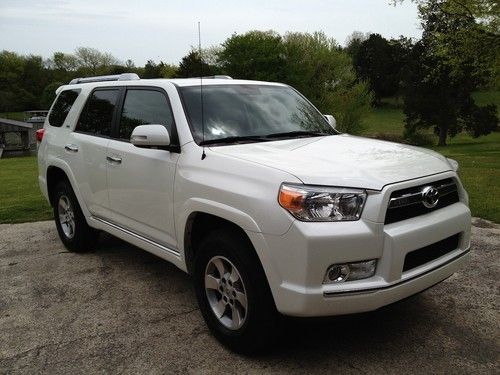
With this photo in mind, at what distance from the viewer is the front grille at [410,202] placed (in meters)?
2.97

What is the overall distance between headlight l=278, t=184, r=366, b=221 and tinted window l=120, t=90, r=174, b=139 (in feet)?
4.90

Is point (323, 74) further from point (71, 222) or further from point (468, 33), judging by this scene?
point (71, 222)

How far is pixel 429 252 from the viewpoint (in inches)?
126

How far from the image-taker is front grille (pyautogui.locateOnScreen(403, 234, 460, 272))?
306 cm

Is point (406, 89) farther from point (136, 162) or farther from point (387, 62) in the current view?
point (136, 162)

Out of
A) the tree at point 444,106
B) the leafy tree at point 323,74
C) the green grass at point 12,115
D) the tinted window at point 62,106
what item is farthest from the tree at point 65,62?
the tinted window at point 62,106

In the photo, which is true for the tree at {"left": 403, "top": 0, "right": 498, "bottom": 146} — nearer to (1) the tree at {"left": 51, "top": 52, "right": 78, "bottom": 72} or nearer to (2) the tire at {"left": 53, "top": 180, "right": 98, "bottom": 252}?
(2) the tire at {"left": 53, "top": 180, "right": 98, "bottom": 252}

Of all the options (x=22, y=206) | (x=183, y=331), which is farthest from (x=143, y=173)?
(x=22, y=206)

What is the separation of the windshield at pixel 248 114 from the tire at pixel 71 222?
7.20 feet

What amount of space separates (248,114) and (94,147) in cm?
169

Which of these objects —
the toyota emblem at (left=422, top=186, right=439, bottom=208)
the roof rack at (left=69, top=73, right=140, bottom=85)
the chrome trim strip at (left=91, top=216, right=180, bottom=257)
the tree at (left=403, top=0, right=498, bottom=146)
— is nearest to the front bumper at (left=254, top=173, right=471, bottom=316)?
the toyota emblem at (left=422, top=186, right=439, bottom=208)

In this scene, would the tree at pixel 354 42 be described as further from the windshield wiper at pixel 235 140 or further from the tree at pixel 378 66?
the windshield wiper at pixel 235 140

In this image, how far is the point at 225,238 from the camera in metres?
3.23

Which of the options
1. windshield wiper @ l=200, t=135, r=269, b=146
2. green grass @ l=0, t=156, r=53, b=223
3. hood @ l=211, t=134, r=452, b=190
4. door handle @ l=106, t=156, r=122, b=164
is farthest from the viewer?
green grass @ l=0, t=156, r=53, b=223
